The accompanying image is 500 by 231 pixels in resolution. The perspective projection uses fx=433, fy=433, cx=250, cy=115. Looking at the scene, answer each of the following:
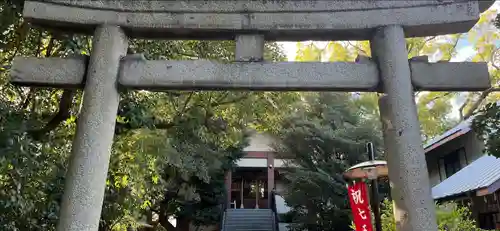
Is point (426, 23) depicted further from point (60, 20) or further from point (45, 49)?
point (45, 49)

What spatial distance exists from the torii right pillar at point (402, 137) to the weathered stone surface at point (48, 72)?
9.98 ft

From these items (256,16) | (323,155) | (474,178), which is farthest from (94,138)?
(323,155)

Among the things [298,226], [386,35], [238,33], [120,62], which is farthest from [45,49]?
[298,226]

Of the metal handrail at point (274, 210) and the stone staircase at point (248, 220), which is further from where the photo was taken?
the stone staircase at point (248, 220)

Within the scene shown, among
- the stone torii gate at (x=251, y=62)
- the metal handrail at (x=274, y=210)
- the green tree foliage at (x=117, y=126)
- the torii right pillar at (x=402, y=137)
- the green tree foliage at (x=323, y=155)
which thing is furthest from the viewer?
the metal handrail at (x=274, y=210)

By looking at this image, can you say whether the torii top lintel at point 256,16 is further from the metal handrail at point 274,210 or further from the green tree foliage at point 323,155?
the metal handrail at point 274,210

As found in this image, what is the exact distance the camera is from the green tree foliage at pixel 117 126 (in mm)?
5383

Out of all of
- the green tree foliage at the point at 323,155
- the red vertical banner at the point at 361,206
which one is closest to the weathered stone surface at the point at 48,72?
the red vertical banner at the point at 361,206

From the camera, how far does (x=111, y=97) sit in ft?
13.9

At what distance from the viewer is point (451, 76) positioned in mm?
4305

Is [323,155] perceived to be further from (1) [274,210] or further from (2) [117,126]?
(2) [117,126]

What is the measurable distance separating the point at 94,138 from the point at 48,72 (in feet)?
2.92

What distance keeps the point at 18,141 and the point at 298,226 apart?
42.1 feet

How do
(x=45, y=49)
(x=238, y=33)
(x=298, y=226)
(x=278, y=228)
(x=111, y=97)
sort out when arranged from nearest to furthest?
(x=111, y=97)
(x=238, y=33)
(x=45, y=49)
(x=298, y=226)
(x=278, y=228)
